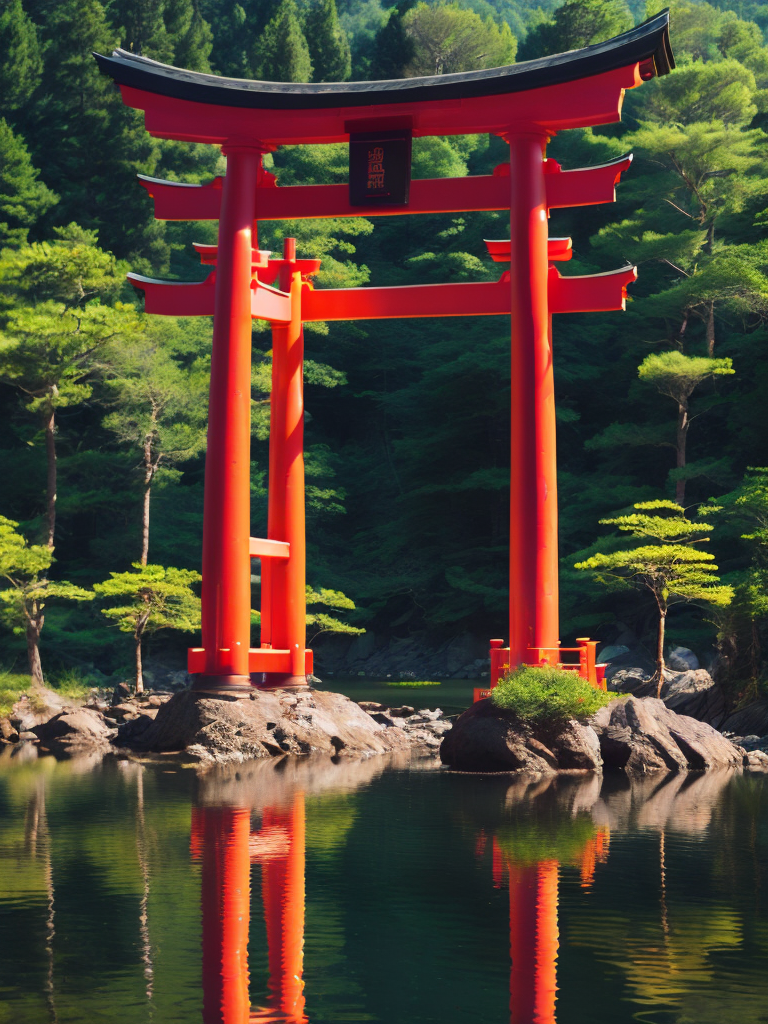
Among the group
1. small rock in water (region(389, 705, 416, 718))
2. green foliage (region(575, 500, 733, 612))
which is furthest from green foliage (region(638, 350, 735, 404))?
small rock in water (region(389, 705, 416, 718))

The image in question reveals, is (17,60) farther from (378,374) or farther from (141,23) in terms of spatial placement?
(378,374)

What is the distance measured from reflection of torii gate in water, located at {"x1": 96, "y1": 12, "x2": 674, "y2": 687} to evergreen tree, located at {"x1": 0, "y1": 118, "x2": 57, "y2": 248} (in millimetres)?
22298

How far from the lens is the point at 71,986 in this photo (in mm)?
6164

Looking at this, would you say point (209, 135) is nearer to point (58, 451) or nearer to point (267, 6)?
point (58, 451)

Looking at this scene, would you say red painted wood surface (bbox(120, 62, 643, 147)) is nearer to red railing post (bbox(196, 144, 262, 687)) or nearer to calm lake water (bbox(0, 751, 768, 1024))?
red railing post (bbox(196, 144, 262, 687))

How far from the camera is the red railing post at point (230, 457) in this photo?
16281mm

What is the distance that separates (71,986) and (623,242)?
29.8 meters

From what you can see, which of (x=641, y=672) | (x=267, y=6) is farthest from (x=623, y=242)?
(x=267, y=6)

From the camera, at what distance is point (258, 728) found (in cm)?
1642

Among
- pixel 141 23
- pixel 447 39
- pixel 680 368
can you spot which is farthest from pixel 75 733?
pixel 447 39

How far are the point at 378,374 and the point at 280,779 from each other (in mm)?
28562

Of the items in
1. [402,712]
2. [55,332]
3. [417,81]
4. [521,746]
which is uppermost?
[417,81]

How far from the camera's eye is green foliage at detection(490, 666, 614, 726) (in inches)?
578

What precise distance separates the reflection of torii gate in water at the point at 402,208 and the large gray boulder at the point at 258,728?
398 millimetres
